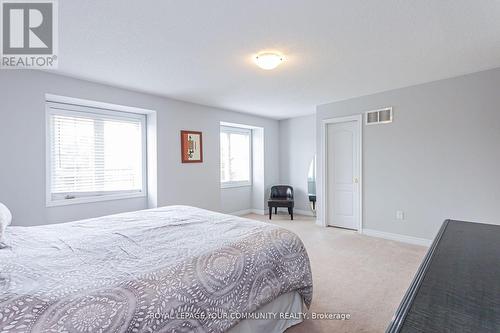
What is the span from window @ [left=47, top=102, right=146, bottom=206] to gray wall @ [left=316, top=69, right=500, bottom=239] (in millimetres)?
3826

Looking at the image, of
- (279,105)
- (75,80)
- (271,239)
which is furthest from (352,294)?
(75,80)

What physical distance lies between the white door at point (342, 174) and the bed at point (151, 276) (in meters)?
2.99

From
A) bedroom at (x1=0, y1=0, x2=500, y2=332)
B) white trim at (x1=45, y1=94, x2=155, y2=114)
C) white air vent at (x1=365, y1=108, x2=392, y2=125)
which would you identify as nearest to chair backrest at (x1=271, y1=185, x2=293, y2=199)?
bedroom at (x1=0, y1=0, x2=500, y2=332)

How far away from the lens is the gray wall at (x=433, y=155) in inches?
129

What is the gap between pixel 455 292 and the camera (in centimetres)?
79

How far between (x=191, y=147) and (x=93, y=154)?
5.05ft

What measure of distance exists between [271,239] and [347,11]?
182cm

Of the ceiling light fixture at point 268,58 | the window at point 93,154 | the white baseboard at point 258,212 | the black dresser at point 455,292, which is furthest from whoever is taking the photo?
the white baseboard at point 258,212

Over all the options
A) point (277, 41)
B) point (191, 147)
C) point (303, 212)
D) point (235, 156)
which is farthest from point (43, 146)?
point (303, 212)

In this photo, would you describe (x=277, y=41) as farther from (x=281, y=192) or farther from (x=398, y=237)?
(x=281, y=192)

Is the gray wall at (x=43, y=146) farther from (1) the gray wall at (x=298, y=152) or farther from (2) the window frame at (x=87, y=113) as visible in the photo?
(1) the gray wall at (x=298, y=152)

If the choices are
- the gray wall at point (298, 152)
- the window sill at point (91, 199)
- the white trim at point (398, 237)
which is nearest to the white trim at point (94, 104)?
the window sill at point (91, 199)

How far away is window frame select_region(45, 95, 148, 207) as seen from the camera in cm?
326

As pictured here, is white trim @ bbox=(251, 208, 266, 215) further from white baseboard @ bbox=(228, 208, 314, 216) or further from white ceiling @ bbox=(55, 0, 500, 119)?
white ceiling @ bbox=(55, 0, 500, 119)
